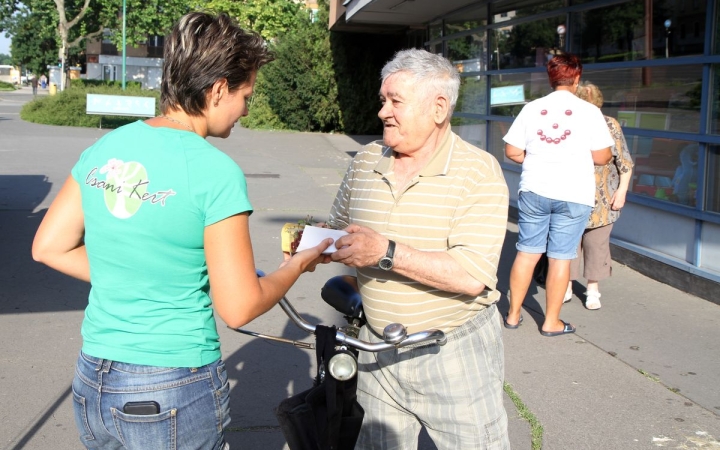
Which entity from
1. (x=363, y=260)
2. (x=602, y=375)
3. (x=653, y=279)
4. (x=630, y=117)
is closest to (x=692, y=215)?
(x=653, y=279)

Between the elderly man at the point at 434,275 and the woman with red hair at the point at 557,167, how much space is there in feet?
8.82

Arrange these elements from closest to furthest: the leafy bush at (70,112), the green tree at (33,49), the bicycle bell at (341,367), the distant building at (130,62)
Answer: the bicycle bell at (341,367) < the leafy bush at (70,112) < the distant building at (130,62) < the green tree at (33,49)

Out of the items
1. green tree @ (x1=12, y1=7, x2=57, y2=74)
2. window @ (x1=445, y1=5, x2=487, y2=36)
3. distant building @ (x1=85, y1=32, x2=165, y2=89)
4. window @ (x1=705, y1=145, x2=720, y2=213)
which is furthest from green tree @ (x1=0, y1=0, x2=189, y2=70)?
window @ (x1=705, y1=145, x2=720, y2=213)

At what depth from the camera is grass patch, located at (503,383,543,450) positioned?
159 inches

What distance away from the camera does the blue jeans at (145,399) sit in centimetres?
202

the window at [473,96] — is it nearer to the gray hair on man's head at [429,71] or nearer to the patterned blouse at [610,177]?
the patterned blouse at [610,177]

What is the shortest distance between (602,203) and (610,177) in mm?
205

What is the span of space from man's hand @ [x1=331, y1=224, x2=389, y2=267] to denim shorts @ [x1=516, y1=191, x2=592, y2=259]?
124 inches

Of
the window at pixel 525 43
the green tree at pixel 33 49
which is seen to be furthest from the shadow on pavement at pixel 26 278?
the green tree at pixel 33 49

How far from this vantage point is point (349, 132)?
976 inches

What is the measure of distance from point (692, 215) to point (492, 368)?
4.71 meters

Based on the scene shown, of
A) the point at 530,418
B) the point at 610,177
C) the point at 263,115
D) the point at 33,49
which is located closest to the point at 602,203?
the point at 610,177

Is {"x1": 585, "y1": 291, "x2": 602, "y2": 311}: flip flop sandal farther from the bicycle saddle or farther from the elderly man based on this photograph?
the bicycle saddle

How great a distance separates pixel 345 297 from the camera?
2.77 metres
